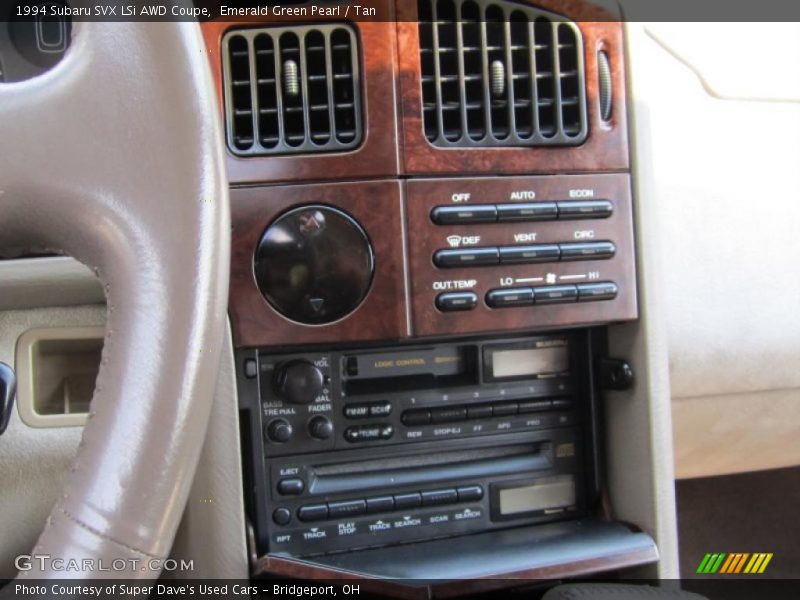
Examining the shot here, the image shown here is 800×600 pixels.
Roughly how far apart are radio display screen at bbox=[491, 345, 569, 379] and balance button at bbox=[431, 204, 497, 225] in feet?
0.58

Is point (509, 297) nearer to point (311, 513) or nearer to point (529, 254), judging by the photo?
point (529, 254)

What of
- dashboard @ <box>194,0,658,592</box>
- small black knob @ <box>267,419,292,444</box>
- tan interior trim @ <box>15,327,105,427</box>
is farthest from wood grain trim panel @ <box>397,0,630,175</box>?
tan interior trim @ <box>15,327,105,427</box>

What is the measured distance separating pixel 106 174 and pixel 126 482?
0.22 meters

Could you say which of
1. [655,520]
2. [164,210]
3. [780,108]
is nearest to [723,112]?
[780,108]

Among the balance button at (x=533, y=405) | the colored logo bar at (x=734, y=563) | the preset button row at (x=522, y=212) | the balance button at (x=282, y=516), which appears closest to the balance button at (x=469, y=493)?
the balance button at (x=533, y=405)

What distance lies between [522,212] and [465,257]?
0.30 feet

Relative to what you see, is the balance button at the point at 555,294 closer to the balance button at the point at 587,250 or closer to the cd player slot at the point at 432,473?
the balance button at the point at 587,250

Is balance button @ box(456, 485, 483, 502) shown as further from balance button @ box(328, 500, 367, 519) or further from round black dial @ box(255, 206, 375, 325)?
round black dial @ box(255, 206, 375, 325)

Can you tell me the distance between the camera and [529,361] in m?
1.10

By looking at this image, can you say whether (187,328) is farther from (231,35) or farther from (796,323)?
(796,323)

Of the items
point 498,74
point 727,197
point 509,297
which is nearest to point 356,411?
point 509,297

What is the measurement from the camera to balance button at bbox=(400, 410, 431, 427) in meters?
1.04

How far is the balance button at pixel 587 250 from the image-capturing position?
1037 mm

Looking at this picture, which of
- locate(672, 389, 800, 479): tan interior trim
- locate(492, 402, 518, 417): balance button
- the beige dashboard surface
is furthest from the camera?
locate(672, 389, 800, 479): tan interior trim
